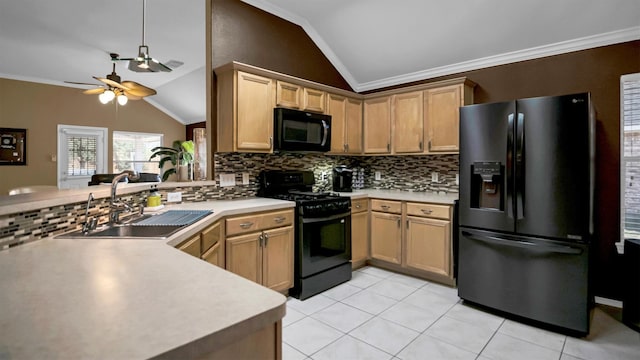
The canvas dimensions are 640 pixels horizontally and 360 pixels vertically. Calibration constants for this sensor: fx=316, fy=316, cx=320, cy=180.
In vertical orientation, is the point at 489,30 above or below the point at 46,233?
above

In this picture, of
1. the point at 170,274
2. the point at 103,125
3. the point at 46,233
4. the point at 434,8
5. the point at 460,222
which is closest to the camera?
the point at 170,274

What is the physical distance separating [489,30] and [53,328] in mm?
3790

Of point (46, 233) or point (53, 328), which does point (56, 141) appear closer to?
point (46, 233)

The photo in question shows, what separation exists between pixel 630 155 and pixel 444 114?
158cm

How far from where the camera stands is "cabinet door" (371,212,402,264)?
3.48 meters

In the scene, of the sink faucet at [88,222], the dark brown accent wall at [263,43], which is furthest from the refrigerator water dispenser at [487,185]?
the sink faucet at [88,222]

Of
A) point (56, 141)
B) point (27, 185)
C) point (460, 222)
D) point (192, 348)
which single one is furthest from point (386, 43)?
point (192, 348)

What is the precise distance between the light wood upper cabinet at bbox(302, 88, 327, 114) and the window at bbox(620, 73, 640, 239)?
8.91 feet

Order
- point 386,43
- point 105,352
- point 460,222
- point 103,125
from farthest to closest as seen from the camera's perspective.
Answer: point 386,43
point 460,222
point 103,125
point 105,352

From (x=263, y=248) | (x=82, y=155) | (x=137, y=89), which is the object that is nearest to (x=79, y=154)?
(x=82, y=155)

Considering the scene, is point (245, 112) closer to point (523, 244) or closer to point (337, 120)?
Answer: point (337, 120)

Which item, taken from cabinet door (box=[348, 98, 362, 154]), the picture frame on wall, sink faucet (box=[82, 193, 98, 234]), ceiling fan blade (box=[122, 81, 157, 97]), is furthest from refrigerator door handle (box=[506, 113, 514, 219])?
the picture frame on wall

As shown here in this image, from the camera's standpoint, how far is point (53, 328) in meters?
0.65

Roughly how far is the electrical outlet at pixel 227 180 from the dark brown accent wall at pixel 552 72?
3.51 ft
